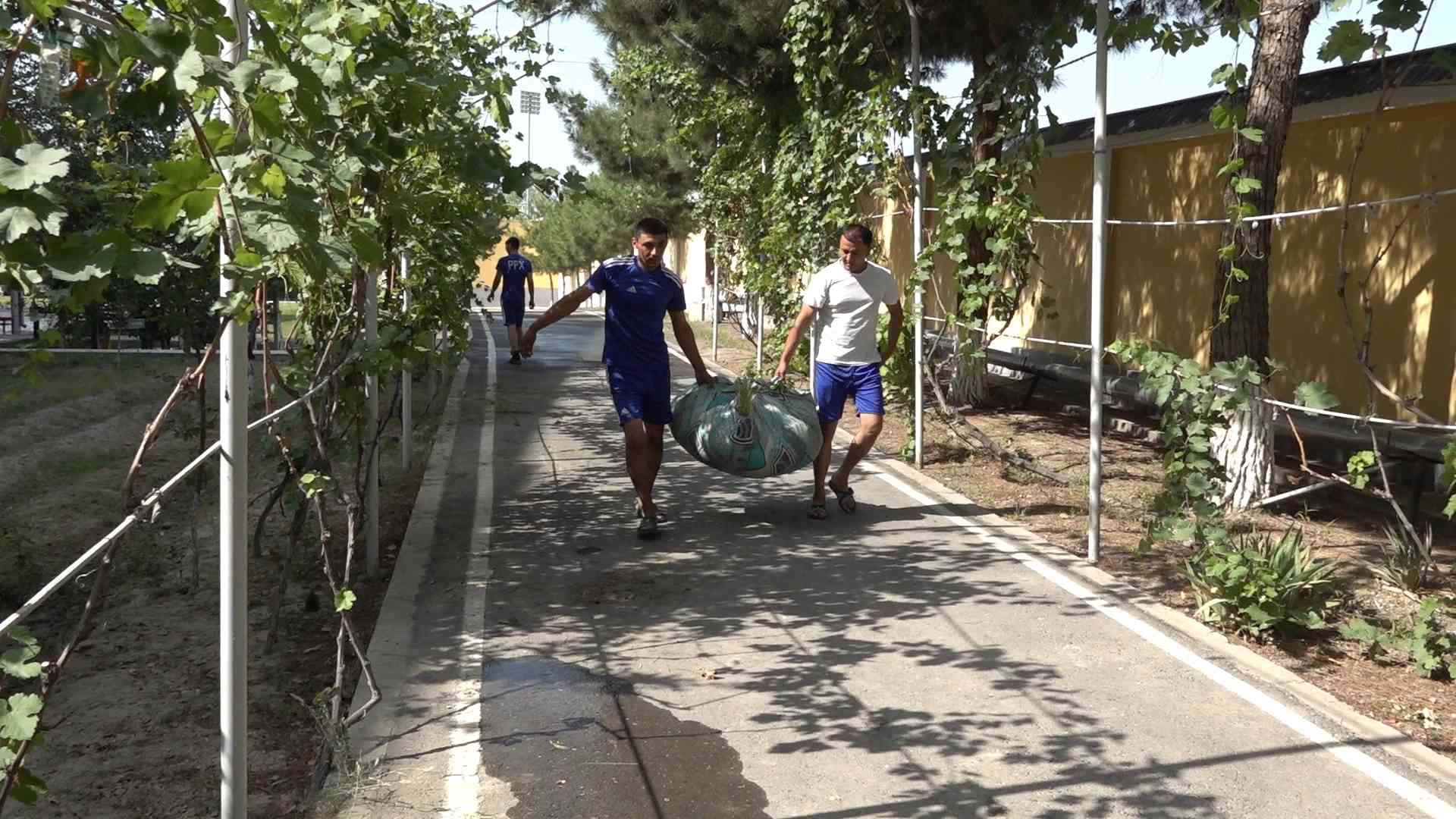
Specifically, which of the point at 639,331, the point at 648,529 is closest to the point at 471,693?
the point at 648,529

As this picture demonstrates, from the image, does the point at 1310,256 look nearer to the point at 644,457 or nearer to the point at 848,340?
the point at 848,340

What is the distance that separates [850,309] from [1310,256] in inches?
192

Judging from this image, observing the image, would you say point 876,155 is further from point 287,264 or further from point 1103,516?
point 287,264

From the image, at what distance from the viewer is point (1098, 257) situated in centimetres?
748

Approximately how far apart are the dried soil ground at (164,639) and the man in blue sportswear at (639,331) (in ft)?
4.55

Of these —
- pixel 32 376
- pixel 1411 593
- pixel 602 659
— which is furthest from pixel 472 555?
pixel 1411 593

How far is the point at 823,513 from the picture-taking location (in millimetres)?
8820

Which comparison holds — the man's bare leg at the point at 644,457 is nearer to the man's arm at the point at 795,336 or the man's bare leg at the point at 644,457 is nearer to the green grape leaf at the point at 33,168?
A: the man's arm at the point at 795,336

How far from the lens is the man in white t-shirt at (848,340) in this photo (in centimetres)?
870

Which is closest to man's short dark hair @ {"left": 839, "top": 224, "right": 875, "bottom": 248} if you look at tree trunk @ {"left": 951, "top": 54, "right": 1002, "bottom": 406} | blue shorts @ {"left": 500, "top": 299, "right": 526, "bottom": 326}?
tree trunk @ {"left": 951, "top": 54, "right": 1002, "bottom": 406}

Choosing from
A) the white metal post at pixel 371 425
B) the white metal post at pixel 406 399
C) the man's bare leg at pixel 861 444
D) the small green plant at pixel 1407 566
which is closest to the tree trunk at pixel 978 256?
the man's bare leg at pixel 861 444

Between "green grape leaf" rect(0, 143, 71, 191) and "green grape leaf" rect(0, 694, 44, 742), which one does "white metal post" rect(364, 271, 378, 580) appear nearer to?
"green grape leaf" rect(0, 694, 44, 742)

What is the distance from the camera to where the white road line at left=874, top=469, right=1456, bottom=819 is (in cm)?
460

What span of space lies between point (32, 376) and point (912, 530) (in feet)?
→ 17.4
